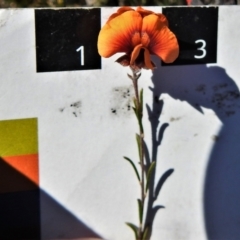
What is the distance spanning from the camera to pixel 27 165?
104 centimetres

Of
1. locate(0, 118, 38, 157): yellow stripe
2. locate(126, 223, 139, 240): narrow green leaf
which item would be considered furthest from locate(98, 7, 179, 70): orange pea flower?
locate(126, 223, 139, 240): narrow green leaf

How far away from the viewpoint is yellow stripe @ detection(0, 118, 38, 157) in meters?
1.01

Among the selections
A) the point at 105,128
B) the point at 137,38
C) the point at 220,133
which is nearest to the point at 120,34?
the point at 137,38

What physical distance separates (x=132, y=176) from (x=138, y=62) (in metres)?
0.23

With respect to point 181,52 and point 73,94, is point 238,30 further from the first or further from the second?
point 73,94

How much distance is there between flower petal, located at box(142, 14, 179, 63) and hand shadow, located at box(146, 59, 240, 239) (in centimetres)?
8

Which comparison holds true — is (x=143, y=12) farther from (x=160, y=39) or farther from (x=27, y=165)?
(x=27, y=165)

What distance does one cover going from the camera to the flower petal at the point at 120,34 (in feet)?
3.13

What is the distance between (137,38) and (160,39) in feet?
0.13

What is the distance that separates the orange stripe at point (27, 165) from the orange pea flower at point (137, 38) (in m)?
0.22

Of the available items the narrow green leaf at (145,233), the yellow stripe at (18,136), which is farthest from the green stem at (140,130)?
the yellow stripe at (18,136)

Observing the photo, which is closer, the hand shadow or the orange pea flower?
the orange pea flower

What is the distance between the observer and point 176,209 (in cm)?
114

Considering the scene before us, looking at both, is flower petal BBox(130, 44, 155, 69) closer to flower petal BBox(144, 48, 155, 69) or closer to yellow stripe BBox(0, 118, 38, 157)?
flower petal BBox(144, 48, 155, 69)
